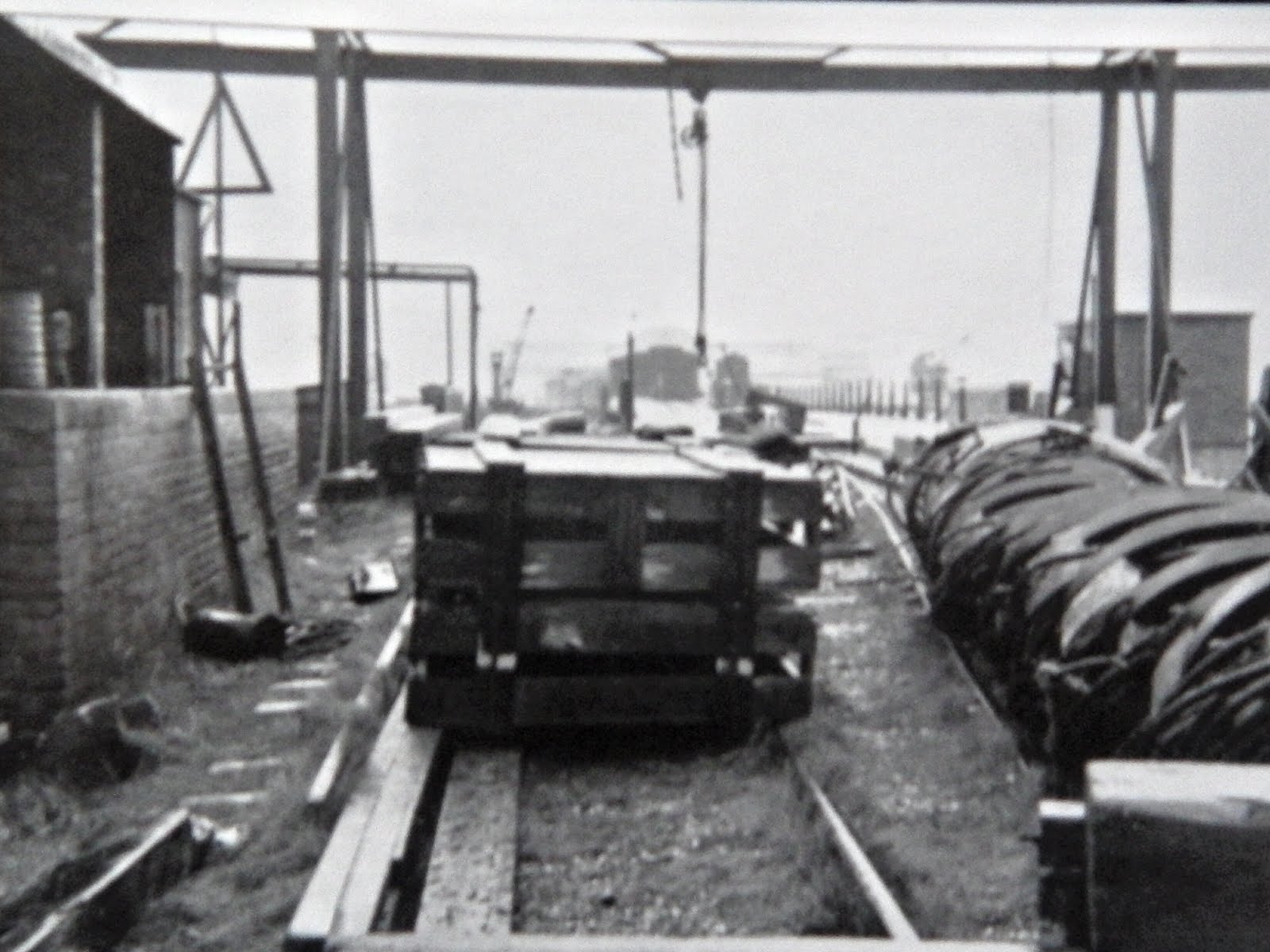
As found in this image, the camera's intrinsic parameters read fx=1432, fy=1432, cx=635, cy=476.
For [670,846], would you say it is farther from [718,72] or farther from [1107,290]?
[1107,290]

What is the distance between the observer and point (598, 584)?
553 centimetres

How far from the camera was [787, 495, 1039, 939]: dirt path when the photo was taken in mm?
4211

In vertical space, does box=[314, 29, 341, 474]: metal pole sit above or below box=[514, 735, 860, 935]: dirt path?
above

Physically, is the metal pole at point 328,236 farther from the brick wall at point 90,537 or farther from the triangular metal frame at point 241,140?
the brick wall at point 90,537

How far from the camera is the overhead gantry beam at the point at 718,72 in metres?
14.4

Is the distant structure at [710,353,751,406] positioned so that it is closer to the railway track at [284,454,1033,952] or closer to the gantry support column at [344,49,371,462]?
the gantry support column at [344,49,371,462]

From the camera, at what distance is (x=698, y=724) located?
616cm

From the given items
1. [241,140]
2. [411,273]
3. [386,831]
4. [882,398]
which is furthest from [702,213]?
[882,398]

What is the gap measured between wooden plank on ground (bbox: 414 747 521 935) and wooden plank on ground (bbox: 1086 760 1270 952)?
2142mm

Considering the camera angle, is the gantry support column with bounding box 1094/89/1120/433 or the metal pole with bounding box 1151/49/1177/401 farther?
the gantry support column with bounding box 1094/89/1120/433

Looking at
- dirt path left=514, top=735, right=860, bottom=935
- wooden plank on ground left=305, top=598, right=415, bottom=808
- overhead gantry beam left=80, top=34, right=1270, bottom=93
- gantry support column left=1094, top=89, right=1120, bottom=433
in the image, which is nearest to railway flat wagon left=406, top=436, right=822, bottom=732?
dirt path left=514, top=735, right=860, bottom=935

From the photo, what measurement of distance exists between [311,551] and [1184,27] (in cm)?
988

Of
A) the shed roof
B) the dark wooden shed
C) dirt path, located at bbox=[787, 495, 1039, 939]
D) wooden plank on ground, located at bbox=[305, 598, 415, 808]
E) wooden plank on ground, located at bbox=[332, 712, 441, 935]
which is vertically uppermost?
the shed roof

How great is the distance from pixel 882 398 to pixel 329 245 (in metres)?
19.1
